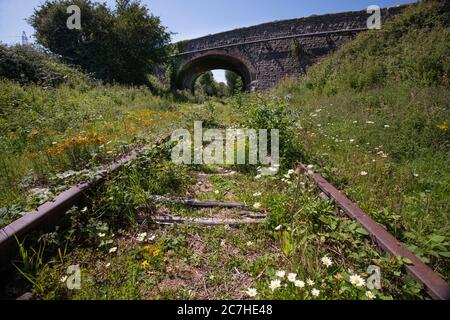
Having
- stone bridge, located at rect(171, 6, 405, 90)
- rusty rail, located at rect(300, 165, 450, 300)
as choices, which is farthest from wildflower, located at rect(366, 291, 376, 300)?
stone bridge, located at rect(171, 6, 405, 90)

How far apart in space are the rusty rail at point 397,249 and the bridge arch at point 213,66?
64.6ft

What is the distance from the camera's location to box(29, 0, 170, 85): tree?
16.3 metres

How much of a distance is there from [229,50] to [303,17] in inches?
243

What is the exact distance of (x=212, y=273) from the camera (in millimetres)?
2143

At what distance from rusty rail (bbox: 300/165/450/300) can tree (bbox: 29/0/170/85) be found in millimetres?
17238

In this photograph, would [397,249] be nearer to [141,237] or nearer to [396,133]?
[141,237]

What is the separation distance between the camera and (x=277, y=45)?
62.7 feet

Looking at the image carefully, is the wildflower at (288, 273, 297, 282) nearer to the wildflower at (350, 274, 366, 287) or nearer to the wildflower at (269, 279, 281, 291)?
the wildflower at (269, 279, 281, 291)

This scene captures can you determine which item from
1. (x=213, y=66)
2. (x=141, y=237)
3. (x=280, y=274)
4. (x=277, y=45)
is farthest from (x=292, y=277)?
(x=213, y=66)

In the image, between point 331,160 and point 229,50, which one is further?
point 229,50

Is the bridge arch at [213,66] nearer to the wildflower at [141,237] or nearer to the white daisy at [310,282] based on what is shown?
the wildflower at [141,237]

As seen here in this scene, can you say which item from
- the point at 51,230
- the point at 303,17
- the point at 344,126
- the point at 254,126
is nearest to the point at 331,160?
the point at 254,126

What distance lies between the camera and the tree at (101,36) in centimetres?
1630
